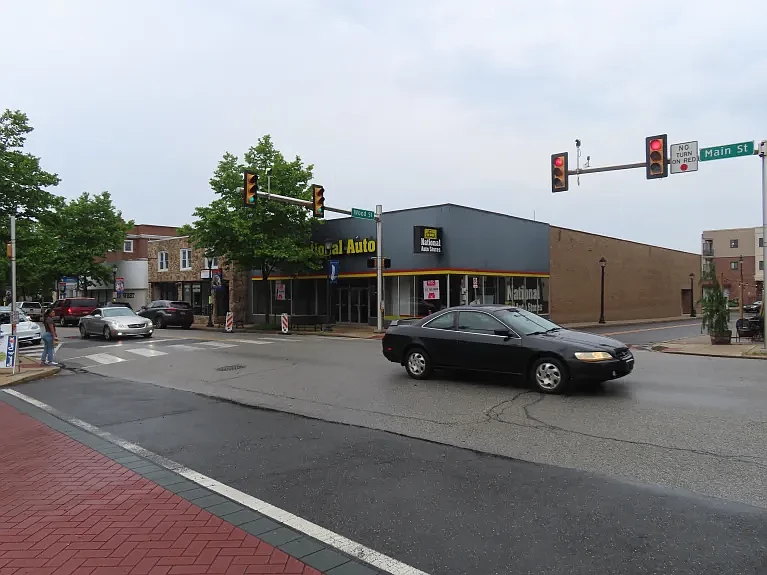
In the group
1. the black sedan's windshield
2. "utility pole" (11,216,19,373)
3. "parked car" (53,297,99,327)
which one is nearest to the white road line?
the black sedan's windshield

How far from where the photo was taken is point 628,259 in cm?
3925

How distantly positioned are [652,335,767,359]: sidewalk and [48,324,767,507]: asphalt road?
1260 mm

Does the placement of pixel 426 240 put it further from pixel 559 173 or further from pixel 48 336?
pixel 48 336

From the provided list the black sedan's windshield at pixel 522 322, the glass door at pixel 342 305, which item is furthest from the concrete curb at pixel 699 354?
the glass door at pixel 342 305

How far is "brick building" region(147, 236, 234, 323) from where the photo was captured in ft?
119

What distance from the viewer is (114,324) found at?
22.8 meters

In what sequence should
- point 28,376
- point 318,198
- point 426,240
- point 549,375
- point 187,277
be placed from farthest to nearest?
point 187,277
point 426,240
point 318,198
point 28,376
point 549,375

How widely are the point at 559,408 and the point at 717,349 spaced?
37.4ft

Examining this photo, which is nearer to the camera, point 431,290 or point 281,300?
point 431,290

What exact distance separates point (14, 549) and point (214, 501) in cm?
140

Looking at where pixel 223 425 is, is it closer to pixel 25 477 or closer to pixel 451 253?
pixel 25 477

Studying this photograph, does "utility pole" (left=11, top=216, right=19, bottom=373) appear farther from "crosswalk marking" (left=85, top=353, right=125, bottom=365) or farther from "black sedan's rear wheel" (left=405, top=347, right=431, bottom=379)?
"black sedan's rear wheel" (left=405, top=347, right=431, bottom=379)

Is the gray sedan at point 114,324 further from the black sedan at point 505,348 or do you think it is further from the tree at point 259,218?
the black sedan at point 505,348

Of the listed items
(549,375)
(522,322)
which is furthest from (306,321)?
(549,375)
